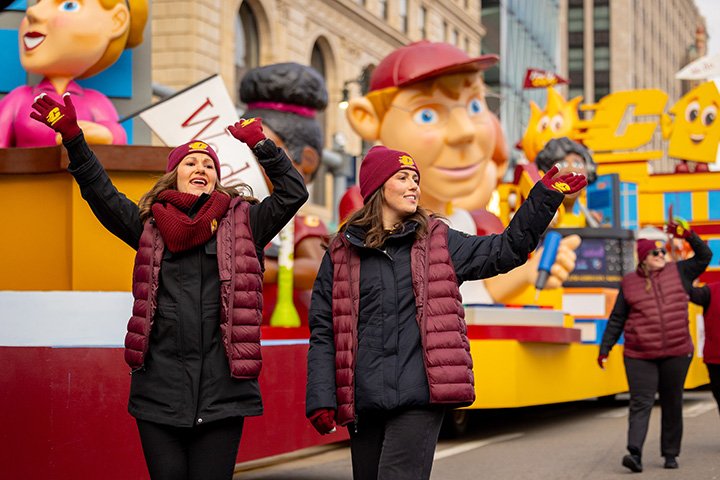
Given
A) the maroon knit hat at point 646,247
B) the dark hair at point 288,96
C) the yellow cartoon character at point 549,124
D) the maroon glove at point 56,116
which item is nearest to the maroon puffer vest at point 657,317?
the maroon knit hat at point 646,247

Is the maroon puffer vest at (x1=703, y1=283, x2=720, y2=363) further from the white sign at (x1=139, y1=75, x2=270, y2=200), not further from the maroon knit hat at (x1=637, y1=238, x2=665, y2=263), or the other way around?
the white sign at (x1=139, y1=75, x2=270, y2=200)

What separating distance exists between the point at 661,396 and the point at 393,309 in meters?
5.17

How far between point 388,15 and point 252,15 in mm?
11840

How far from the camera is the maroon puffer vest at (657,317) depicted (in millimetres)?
9258

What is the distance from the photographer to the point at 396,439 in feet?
15.2

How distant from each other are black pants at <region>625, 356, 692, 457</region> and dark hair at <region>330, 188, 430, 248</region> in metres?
4.78

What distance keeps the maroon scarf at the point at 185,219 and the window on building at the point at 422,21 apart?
46192 mm

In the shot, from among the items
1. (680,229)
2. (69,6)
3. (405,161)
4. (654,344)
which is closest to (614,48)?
(680,229)

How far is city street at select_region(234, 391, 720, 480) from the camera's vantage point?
929 cm

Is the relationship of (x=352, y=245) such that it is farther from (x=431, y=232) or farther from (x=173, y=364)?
(x=173, y=364)

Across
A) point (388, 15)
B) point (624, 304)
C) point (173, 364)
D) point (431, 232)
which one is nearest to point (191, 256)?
point (173, 364)

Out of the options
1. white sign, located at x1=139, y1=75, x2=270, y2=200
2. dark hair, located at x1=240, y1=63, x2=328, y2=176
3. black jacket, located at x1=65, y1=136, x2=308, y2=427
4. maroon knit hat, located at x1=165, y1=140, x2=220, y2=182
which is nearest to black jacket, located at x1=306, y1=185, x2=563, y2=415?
black jacket, located at x1=65, y1=136, x2=308, y2=427

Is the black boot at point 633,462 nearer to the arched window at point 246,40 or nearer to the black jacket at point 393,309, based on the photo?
the black jacket at point 393,309

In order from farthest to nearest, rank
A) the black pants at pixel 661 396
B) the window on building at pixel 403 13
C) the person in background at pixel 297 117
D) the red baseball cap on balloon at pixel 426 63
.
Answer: the window on building at pixel 403 13, the red baseball cap on balloon at pixel 426 63, the person in background at pixel 297 117, the black pants at pixel 661 396
